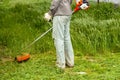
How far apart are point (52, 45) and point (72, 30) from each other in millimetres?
638

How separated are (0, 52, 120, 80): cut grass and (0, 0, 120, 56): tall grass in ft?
0.91

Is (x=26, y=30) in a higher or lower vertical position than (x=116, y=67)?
higher

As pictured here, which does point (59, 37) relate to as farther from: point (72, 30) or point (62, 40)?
point (72, 30)

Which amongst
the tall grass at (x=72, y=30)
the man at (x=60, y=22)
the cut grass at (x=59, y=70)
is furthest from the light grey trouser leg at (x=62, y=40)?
the tall grass at (x=72, y=30)

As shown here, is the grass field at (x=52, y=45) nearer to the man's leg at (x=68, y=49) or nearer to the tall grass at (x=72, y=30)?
the tall grass at (x=72, y=30)

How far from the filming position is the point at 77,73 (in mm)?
6520

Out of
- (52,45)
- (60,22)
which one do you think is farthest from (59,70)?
(52,45)

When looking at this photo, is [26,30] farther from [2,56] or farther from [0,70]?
[0,70]

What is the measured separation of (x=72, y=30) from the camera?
8.36 meters

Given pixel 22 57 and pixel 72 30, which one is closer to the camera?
pixel 22 57

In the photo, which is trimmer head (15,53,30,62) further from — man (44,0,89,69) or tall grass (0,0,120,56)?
man (44,0,89,69)

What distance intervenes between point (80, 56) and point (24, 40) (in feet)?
4.29

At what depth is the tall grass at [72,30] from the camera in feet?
26.1

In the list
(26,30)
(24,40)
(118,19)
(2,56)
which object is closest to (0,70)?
(2,56)
